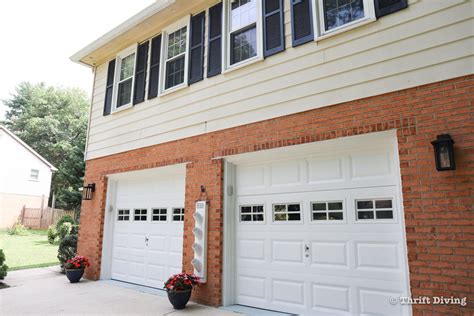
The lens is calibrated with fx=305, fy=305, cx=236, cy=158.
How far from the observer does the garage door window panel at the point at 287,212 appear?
480cm

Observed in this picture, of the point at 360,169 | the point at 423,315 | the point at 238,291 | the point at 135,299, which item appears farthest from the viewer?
the point at 135,299

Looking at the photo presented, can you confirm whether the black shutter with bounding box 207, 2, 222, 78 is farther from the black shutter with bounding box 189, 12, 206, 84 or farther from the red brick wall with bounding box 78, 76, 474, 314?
the red brick wall with bounding box 78, 76, 474, 314

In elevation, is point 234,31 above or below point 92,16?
below

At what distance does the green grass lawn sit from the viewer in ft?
31.9

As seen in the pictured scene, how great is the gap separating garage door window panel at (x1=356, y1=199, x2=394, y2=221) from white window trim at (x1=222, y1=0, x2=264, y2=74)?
2861 mm

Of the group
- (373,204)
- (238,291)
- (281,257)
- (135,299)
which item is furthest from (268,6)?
(135,299)

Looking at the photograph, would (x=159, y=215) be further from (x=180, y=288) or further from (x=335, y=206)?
(x=335, y=206)

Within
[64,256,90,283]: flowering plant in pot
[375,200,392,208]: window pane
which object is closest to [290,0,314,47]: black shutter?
[375,200,392,208]: window pane

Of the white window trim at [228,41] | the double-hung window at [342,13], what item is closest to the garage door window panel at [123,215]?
the white window trim at [228,41]

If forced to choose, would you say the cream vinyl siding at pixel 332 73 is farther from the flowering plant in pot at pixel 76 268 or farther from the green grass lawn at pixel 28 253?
the green grass lawn at pixel 28 253

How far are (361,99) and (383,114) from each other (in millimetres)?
365

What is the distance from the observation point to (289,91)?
482cm


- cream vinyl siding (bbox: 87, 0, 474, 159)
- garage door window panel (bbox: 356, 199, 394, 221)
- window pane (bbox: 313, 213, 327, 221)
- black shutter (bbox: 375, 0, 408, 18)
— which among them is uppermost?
black shutter (bbox: 375, 0, 408, 18)

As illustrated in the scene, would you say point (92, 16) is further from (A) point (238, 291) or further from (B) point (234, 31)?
(A) point (238, 291)
